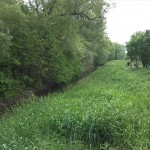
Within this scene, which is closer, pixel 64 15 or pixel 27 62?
pixel 27 62

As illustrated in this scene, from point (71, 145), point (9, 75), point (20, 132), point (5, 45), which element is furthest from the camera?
point (9, 75)

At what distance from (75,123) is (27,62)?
987 centimetres

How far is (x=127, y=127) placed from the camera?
8531 mm

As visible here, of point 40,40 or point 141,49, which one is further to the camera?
point 141,49

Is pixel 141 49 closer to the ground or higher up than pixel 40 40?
higher up

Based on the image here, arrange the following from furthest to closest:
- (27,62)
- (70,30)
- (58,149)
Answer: (70,30) → (27,62) → (58,149)

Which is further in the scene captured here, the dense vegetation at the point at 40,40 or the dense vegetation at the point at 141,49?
the dense vegetation at the point at 141,49

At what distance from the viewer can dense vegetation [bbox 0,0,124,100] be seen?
1537 cm

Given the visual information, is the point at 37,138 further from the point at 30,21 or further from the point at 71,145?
the point at 30,21

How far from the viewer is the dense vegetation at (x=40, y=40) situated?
15.4 meters

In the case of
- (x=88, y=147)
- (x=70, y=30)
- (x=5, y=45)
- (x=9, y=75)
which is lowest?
(x=88, y=147)

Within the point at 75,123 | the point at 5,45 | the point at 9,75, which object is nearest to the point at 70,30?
the point at 9,75

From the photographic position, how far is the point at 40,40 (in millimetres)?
19047

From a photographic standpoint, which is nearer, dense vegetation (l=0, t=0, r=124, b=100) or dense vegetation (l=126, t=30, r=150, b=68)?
dense vegetation (l=0, t=0, r=124, b=100)
